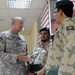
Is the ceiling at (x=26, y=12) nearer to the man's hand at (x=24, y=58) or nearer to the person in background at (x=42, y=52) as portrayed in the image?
the person in background at (x=42, y=52)

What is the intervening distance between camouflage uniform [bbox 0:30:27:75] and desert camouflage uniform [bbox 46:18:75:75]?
0.96 m

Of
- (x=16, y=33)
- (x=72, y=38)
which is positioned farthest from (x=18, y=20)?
(x=72, y=38)

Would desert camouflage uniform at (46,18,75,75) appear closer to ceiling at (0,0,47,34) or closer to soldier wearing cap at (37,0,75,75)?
soldier wearing cap at (37,0,75,75)

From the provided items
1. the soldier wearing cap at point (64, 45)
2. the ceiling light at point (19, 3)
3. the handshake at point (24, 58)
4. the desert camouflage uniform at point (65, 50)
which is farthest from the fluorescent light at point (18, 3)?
the desert camouflage uniform at point (65, 50)

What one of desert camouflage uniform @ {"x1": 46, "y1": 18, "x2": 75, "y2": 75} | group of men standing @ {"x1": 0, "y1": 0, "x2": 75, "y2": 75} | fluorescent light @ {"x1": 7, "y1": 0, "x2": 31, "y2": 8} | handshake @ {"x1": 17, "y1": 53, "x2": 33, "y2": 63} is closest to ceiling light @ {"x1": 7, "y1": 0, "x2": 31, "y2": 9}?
fluorescent light @ {"x1": 7, "y1": 0, "x2": 31, "y2": 8}

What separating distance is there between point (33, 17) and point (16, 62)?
3661 mm

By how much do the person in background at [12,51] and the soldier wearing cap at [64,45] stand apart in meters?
0.72

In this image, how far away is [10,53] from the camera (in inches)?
103

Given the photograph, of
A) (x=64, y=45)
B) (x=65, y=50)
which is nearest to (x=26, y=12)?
(x=64, y=45)

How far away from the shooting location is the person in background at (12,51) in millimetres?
2551

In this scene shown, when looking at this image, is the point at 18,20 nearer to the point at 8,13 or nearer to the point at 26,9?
the point at 26,9

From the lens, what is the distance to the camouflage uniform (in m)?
2.56

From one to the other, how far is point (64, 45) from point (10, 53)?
118cm

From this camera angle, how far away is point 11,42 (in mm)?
2635
